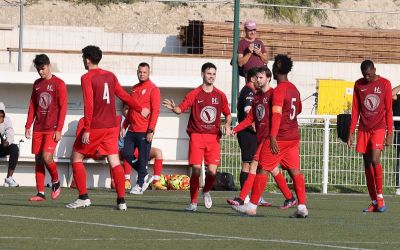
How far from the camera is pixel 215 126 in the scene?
1631cm

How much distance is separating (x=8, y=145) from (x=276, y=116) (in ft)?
27.0

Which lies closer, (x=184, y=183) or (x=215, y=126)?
(x=215, y=126)

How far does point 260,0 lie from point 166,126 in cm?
3253

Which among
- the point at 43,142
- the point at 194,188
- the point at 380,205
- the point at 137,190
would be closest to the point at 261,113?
the point at 194,188

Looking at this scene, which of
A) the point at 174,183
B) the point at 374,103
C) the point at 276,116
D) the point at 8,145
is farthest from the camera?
the point at 174,183

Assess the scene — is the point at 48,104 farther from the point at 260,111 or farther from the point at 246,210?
the point at 246,210

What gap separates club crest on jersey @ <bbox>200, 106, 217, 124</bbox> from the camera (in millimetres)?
16203

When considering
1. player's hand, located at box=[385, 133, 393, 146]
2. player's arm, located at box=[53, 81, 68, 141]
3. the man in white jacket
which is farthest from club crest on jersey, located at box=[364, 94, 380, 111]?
the man in white jacket

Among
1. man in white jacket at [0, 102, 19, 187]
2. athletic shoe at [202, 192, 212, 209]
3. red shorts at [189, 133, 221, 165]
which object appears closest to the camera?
red shorts at [189, 133, 221, 165]


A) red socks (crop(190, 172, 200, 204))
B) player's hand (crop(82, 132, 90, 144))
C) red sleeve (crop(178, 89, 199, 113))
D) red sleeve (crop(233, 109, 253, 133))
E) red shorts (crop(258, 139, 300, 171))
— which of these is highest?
red sleeve (crop(178, 89, 199, 113))

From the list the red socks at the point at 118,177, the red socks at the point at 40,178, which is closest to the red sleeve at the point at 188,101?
the red socks at the point at 118,177

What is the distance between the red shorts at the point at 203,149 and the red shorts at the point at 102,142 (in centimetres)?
119

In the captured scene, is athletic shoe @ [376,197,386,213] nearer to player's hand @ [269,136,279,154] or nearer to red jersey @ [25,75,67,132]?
player's hand @ [269,136,279,154]

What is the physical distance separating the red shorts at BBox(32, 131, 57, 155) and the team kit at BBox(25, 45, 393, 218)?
1 cm
